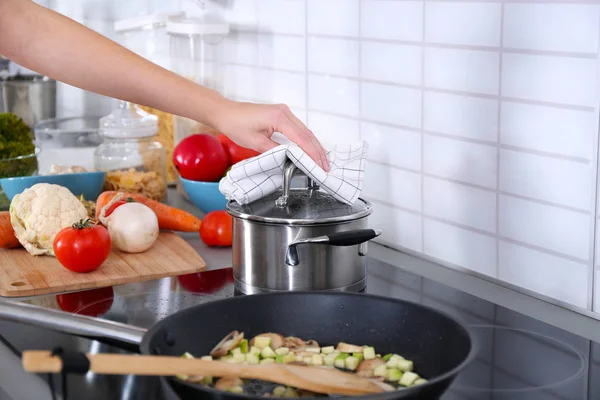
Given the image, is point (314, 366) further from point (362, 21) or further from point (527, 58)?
point (362, 21)

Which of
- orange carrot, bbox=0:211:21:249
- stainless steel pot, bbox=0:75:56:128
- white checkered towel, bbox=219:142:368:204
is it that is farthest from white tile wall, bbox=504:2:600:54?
stainless steel pot, bbox=0:75:56:128

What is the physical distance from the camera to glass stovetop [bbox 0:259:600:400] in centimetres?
88

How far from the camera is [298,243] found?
41.9 inches

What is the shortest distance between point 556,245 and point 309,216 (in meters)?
0.33

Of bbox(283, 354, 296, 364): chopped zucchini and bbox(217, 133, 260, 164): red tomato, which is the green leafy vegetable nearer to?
bbox(217, 133, 260, 164): red tomato

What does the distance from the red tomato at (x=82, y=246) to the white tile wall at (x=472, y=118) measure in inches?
18.0

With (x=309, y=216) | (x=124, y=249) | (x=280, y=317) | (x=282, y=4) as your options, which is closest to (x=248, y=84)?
(x=282, y=4)

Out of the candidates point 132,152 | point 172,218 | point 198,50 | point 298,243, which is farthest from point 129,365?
point 198,50

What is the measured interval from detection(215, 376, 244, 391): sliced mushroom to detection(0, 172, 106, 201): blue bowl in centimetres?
94

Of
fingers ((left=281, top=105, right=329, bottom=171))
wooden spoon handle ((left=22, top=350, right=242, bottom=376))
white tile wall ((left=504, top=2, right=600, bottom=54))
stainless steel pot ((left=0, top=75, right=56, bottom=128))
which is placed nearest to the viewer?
wooden spoon handle ((left=22, top=350, right=242, bottom=376))

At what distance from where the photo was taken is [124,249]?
1.41 meters

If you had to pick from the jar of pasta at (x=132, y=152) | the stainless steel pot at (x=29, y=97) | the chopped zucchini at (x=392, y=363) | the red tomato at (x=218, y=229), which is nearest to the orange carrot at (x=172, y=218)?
the red tomato at (x=218, y=229)

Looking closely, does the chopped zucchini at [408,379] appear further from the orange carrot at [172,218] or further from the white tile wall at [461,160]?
the orange carrot at [172,218]

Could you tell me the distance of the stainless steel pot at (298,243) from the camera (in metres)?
1.08
